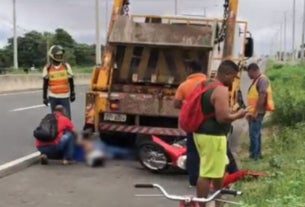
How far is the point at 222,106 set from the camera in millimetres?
6199

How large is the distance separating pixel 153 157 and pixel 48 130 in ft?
5.39

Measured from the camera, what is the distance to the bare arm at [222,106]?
618 cm

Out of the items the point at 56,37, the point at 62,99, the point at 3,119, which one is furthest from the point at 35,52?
the point at 62,99

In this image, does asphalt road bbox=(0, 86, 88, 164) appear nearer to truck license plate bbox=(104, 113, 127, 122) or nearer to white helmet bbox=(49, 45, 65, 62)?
truck license plate bbox=(104, 113, 127, 122)

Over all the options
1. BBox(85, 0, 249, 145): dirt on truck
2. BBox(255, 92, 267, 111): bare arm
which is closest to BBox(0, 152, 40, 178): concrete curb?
BBox(85, 0, 249, 145): dirt on truck

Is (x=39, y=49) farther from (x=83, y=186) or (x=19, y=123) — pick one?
(x=83, y=186)

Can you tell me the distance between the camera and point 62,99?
42.1 feet

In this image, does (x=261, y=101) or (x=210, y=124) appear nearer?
(x=210, y=124)

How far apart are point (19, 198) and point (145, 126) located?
149 inches

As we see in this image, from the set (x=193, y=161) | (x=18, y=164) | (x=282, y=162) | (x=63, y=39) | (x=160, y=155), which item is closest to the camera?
(x=193, y=161)

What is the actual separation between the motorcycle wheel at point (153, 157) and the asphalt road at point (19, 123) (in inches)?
78.7

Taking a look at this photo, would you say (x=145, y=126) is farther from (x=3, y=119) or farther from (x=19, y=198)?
(x=3, y=119)

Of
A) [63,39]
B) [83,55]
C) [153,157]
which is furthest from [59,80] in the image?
[83,55]

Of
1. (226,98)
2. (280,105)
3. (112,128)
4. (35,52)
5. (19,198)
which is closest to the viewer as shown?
(226,98)
